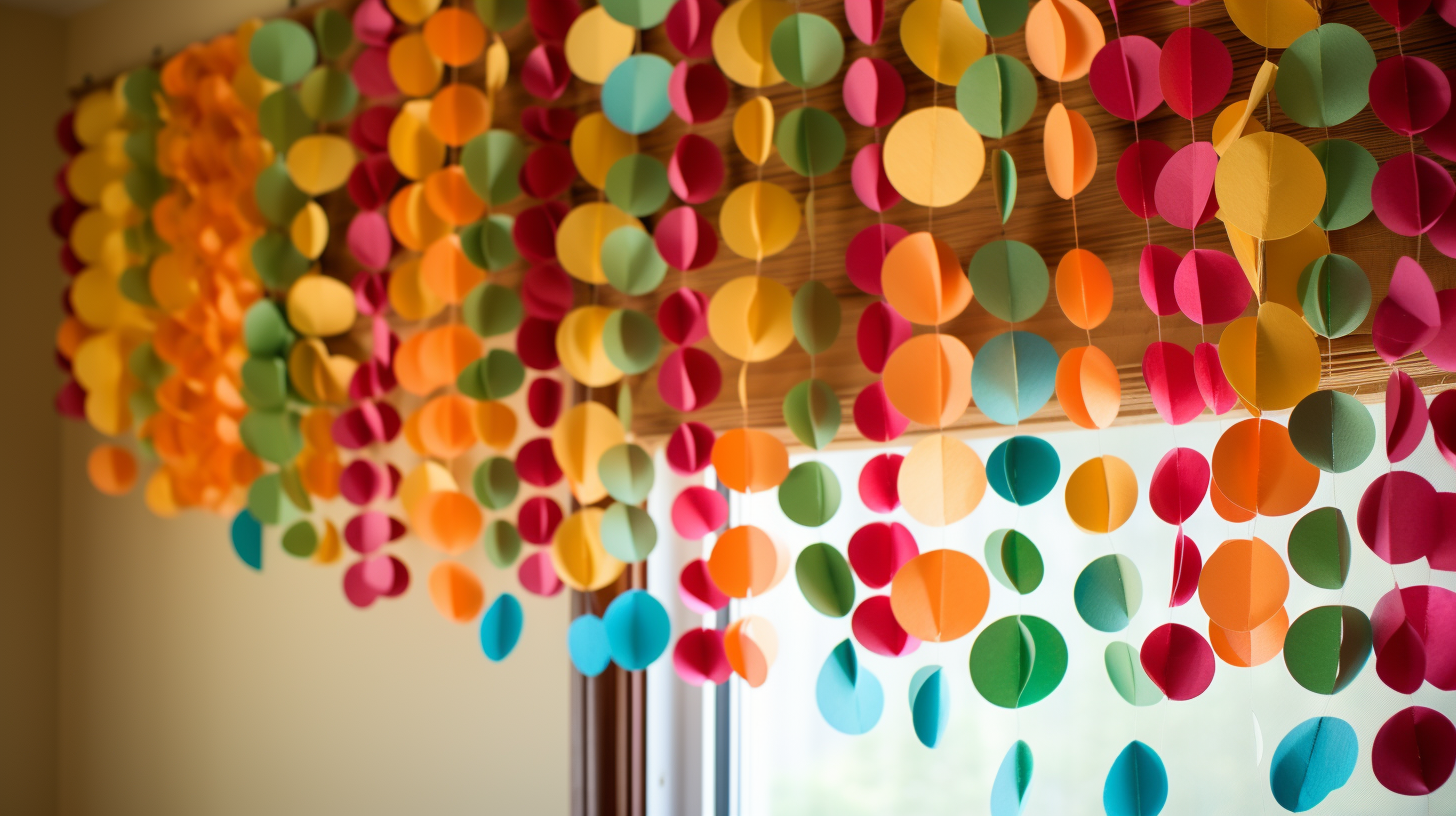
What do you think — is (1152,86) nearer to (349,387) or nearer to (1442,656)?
(1442,656)

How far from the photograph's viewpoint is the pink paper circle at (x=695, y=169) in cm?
95

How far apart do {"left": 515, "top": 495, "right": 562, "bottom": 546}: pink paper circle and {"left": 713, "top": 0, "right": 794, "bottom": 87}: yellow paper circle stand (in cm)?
49

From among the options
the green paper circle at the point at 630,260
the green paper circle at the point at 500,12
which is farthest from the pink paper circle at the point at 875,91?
the green paper circle at the point at 500,12

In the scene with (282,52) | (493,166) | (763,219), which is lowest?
(763,219)

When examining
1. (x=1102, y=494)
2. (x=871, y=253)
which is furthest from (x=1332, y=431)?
(x=871, y=253)

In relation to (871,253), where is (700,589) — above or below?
below

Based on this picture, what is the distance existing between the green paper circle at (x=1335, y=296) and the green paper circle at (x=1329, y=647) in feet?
0.65

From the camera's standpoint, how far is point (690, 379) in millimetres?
940

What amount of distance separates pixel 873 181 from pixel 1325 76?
1.15 ft

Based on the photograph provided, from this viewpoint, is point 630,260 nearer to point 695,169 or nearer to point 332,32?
point 695,169

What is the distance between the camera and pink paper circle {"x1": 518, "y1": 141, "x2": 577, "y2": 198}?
3.43ft

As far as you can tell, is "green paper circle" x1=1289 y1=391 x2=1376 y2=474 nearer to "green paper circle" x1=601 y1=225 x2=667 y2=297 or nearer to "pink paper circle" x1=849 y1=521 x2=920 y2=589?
"pink paper circle" x1=849 y1=521 x2=920 y2=589

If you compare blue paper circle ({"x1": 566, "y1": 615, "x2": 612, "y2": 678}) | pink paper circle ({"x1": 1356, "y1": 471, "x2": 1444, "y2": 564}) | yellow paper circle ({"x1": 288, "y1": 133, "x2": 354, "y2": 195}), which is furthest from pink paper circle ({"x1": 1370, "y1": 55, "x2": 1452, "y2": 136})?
yellow paper circle ({"x1": 288, "y1": 133, "x2": 354, "y2": 195})

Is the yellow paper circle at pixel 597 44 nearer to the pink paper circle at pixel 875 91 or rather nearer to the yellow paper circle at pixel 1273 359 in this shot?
the pink paper circle at pixel 875 91
